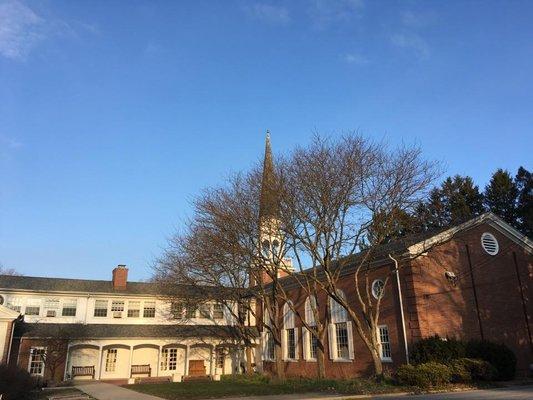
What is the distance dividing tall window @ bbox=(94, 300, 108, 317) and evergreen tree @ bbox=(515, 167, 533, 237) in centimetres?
4007

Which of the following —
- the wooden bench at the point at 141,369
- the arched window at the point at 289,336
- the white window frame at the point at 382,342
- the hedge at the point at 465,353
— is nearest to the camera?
the hedge at the point at 465,353

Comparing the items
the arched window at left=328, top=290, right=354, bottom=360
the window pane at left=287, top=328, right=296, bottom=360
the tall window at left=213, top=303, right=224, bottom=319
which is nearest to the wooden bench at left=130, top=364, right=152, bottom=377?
the tall window at left=213, top=303, right=224, bottom=319

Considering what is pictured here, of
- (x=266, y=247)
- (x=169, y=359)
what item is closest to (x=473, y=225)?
(x=266, y=247)

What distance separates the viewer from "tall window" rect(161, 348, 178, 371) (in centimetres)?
3899

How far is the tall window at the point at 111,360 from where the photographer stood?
37000mm

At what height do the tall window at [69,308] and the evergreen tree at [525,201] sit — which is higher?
the evergreen tree at [525,201]

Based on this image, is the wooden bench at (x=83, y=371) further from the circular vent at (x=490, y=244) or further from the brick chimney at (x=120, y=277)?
the circular vent at (x=490, y=244)

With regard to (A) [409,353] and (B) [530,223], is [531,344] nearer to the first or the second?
(A) [409,353]

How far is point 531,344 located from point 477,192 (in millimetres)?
26606

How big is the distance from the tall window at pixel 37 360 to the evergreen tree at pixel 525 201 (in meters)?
44.1

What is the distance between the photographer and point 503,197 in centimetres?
4838

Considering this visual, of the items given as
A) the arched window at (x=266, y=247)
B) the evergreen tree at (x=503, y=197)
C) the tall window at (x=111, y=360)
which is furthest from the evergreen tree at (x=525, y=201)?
the tall window at (x=111, y=360)

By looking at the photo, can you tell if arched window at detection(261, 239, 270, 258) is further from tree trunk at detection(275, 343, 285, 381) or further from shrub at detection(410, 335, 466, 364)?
shrub at detection(410, 335, 466, 364)

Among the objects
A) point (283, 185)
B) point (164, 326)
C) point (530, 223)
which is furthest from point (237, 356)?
point (530, 223)
